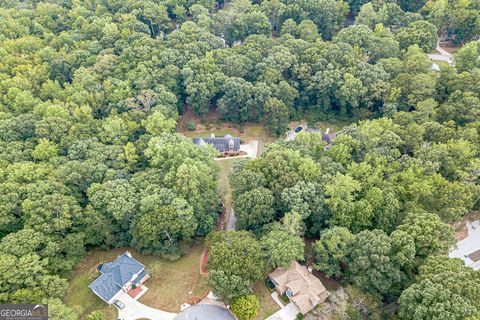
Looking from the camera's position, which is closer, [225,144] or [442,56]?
[225,144]

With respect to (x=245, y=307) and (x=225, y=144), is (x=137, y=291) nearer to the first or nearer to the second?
(x=245, y=307)

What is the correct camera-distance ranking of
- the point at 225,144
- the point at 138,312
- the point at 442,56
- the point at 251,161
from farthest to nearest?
the point at 442,56
the point at 225,144
the point at 251,161
the point at 138,312

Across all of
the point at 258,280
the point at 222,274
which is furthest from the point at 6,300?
the point at 258,280

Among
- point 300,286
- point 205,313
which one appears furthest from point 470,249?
point 205,313

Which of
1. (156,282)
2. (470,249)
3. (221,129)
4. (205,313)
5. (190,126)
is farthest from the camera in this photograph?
(221,129)

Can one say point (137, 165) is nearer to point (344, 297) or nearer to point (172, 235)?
point (172, 235)

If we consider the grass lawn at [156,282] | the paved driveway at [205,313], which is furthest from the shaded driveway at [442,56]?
the paved driveway at [205,313]

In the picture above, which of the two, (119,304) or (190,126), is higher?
(190,126)

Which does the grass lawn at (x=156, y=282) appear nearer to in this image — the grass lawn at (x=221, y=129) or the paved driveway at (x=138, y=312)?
the paved driveway at (x=138, y=312)
